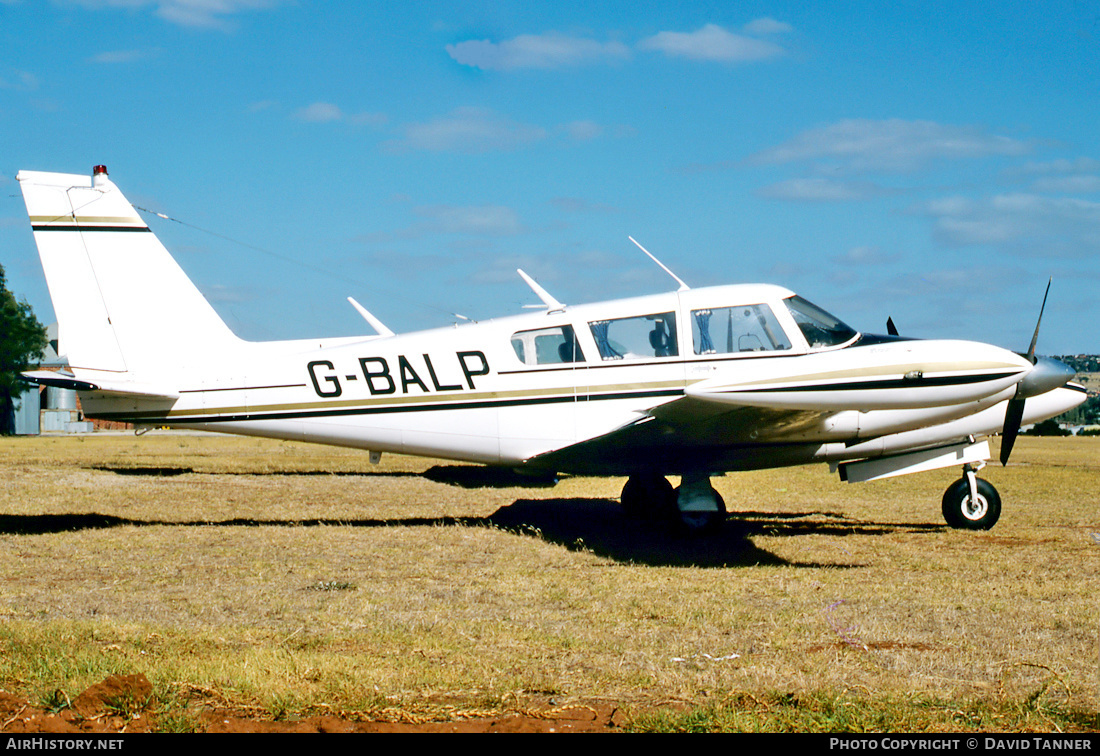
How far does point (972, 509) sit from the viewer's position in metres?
10.5

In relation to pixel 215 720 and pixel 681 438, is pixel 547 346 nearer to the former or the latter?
pixel 681 438

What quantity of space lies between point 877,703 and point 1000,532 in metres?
7.50

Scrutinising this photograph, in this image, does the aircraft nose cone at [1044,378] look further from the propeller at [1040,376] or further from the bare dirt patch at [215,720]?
the bare dirt patch at [215,720]

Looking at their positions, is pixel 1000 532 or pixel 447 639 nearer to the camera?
pixel 447 639

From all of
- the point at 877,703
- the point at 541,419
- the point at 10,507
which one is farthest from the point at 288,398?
the point at 877,703

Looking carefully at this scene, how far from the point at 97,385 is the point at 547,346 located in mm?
5073

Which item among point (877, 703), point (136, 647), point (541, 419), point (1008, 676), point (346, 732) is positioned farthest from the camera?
point (541, 419)

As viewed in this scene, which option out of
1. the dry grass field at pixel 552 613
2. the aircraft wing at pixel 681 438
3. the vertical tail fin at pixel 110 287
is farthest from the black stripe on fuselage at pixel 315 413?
the dry grass field at pixel 552 613

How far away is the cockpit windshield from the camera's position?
951 centimetres

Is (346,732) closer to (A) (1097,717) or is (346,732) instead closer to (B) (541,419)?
(A) (1097,717)

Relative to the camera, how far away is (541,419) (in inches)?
384

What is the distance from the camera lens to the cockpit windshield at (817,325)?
951 centimetres

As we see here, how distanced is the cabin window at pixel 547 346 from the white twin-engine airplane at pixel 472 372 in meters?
0.01

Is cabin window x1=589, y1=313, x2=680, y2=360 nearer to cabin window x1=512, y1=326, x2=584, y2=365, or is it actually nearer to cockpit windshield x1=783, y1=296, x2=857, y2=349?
cabin window x1=512, y1=326, x2=584, y2=365
